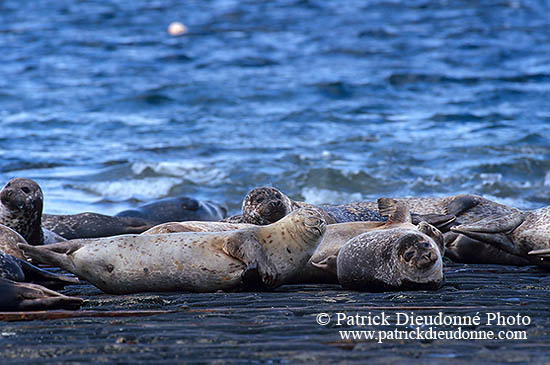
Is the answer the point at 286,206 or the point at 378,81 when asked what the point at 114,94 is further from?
Answer: the point at 286,206

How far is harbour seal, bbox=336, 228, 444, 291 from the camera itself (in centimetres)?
446

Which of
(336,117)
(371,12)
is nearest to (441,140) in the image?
(336,117)

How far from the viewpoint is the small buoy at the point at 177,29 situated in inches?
1136

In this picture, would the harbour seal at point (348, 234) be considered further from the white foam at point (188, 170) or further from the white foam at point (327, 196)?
the white foam at point (188, 170)

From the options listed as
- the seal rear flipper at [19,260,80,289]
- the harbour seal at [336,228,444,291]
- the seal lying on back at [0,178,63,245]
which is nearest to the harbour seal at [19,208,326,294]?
the seal rear flipper at [19,260,80,289]

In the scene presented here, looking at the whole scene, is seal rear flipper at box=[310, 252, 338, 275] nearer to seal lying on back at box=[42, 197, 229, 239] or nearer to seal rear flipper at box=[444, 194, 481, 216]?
seal rear flipper at box=[444, 194, 481, 216]

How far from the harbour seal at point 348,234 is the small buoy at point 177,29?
24.0 m

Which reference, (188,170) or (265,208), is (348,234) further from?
(188,170)

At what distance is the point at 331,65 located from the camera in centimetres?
2284

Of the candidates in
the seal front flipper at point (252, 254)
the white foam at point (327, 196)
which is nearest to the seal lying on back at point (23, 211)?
the seal front flipper at point (252, 254)

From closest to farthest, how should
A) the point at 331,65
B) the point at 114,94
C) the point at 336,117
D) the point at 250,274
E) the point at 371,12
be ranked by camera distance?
the point at 250,274
the point at 336,117
the point at 114,94
the point at 331,65
the point at 371,12

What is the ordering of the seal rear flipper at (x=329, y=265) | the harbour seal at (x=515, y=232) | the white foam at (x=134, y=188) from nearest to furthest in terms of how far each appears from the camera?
the seal rear flipper at (x=329, y=265)
the harbour seal at (x=515, y=232)
the white foam at (x=134, y=188)

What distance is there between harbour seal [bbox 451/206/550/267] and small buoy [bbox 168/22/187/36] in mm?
23796

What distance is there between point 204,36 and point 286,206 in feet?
72.3
